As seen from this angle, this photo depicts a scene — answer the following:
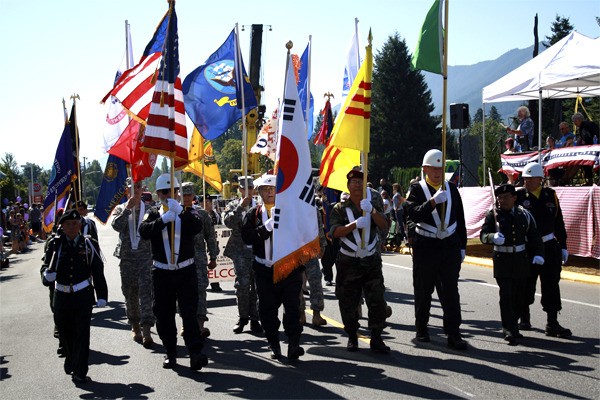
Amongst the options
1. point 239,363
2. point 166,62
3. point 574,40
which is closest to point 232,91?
point 166,62

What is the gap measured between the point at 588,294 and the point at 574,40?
25.2ft

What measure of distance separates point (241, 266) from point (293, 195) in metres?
2.17

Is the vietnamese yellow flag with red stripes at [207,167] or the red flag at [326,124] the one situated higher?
the red flag at [326,124]

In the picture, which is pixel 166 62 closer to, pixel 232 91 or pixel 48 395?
pixel 232 91

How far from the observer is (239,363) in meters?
8.17

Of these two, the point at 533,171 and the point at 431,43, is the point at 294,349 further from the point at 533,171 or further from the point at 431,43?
the point at 431,43

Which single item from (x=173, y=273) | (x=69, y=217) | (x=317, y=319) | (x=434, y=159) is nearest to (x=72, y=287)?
(x=69, y=217)

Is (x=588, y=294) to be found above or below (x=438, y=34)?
below

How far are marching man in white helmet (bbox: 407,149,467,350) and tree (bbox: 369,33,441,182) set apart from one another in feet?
185

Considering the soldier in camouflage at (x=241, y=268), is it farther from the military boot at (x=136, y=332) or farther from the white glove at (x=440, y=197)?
the white glove at (x=440, y=197)

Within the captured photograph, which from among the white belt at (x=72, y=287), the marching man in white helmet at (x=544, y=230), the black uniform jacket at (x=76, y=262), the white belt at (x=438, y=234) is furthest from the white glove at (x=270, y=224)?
the marching man in white helmet at (x=544, y=230)

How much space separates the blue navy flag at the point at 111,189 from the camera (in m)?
11.5

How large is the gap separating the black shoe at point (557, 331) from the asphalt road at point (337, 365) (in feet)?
0.47

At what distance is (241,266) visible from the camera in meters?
10.1
